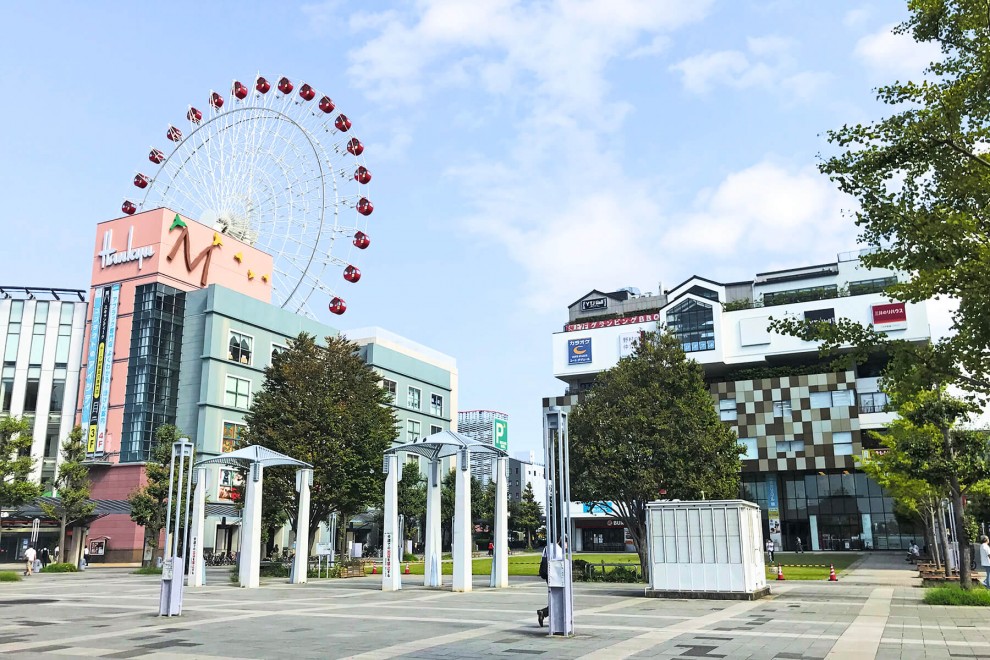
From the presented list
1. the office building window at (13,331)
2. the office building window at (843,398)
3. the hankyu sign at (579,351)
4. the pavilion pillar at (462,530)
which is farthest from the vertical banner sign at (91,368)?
the office building window at (843,398)

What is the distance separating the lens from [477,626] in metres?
18.9

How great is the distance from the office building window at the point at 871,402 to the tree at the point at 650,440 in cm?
5922

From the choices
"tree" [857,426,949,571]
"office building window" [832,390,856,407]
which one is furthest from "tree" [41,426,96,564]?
"office building window" [832,390,856,407]

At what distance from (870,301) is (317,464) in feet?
244

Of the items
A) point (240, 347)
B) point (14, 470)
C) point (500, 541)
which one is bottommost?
point (500, 541)

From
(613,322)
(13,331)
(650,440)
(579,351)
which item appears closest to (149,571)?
(650,440)

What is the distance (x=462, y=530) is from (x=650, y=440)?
9.83 m

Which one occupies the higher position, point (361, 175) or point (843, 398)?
point (361, 175)

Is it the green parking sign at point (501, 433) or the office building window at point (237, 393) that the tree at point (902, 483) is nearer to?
the office building window at point (237, 393)

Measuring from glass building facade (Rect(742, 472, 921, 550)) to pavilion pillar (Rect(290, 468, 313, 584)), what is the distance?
210ft

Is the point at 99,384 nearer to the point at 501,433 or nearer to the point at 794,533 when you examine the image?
the point at 794,533

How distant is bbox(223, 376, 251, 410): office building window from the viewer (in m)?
67.4

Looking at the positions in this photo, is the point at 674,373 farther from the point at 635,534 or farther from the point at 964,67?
the point at 964,67

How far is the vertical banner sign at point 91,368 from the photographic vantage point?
6406cm
